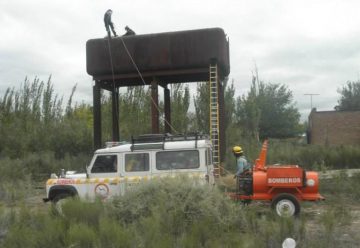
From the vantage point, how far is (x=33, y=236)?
7672 mm

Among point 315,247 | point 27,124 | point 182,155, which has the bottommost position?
point 315,247

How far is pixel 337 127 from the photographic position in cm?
4934

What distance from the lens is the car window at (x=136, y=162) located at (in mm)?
13055

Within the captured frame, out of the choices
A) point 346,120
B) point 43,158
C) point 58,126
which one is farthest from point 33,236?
point 346,120

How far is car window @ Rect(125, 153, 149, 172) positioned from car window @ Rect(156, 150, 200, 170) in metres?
0.32

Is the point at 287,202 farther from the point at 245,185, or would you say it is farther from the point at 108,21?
the point at 108,21

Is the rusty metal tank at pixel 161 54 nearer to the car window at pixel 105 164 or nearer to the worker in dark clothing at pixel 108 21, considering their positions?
the worker in dark clothing at pixel 108 21

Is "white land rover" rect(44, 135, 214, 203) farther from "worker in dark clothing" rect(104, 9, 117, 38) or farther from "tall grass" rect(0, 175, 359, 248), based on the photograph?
"worker in dark clothing" rect(104, 9, 117, 38)

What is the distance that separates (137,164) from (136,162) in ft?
0.20

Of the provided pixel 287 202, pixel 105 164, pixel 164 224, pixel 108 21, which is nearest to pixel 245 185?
pixel 287 202

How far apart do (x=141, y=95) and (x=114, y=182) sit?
23.9m

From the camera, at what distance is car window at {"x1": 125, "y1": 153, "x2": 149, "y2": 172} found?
42.8 feet

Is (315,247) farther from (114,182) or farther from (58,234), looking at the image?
(114,182)

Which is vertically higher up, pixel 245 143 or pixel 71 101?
pixel 71 101
